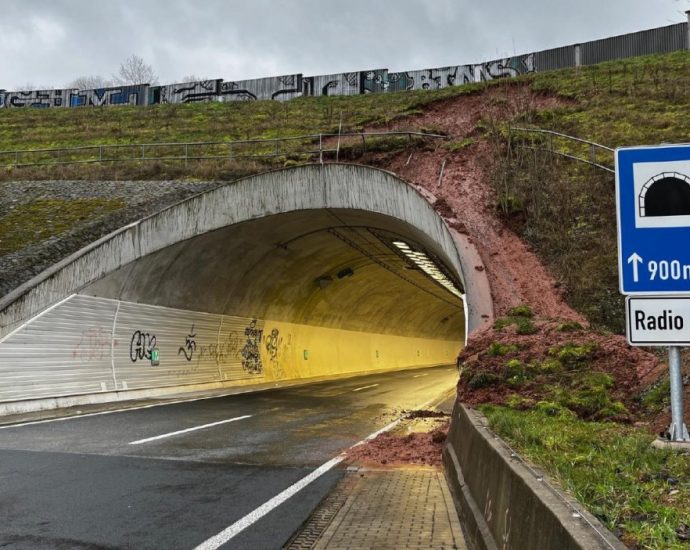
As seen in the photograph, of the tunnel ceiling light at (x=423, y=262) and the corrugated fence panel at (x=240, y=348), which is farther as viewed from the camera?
the corrugated fence panel at (x=240, y=348)

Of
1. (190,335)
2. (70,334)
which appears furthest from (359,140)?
(70,334)

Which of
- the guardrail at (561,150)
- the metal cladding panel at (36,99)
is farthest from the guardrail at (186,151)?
the metal cladding panel at (36,99)

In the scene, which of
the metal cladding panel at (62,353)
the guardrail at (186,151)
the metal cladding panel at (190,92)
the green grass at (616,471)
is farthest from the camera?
the metal cladding panel at (190,92)

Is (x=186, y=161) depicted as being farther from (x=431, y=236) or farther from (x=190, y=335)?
(x=431, y=236)

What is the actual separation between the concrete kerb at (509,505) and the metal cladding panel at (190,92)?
42104 millimetres

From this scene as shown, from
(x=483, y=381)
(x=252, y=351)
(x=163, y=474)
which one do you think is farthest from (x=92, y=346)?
(x=483, y=381)

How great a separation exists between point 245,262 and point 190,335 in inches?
130

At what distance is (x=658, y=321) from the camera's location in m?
4.61

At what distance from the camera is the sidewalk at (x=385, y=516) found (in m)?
5.33

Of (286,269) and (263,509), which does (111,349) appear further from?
(263,509)

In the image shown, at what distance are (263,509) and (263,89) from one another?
135 ft

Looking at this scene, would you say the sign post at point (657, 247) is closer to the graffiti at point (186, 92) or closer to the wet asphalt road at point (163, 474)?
the wet asphalt road at point (163, 474)

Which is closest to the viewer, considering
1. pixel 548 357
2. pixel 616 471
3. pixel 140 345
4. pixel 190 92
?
pixel 616 471

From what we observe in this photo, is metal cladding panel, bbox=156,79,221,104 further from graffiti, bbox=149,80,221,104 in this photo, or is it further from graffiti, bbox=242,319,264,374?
graffiti, bbox=242,319,264,374
